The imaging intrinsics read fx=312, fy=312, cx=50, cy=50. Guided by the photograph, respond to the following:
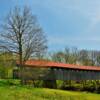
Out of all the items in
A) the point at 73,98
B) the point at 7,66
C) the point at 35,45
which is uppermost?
the point at 35,45

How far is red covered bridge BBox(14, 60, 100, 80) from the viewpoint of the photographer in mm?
45625

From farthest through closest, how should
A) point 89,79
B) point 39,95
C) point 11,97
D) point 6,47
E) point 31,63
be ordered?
point 89,79 < point 31,63 < point 6,47 < point 39,95 < point 11,97

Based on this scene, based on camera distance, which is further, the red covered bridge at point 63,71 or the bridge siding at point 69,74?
the bridge siding at point 69,74

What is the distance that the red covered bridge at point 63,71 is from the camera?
45.6 metres

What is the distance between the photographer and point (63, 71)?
47.8m

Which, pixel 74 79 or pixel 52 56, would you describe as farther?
pixel 52 56

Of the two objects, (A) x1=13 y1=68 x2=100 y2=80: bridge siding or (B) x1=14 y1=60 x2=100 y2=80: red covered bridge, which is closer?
(B) x1=14 y1=60 x2=100 y2=80: red covered bridge

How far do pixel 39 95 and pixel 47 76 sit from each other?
56.2 feet

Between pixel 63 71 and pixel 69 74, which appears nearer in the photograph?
pixel 63 71

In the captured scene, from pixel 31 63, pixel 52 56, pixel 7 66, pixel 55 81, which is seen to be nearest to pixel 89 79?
pixel 55 81

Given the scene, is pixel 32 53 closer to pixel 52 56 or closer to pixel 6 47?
pixel 6 47

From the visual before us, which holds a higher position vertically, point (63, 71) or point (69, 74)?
point (63, 71)

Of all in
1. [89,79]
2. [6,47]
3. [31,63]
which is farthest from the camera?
[89,79]

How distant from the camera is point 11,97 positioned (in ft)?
85.1
